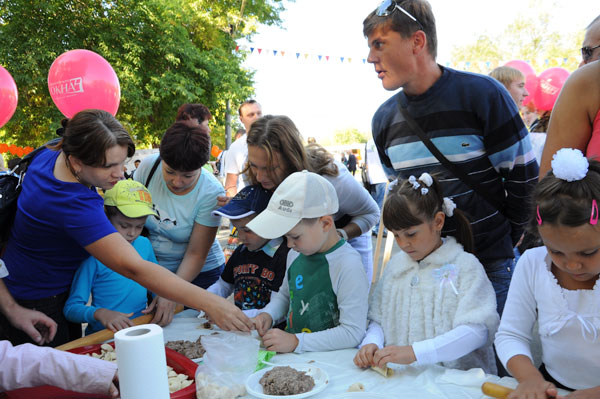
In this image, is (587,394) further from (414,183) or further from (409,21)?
(409,21)

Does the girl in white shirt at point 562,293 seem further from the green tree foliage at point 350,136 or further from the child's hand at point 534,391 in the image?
the green tree foliage at point 350,136

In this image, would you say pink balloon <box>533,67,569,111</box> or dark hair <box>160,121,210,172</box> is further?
pink balloon <box>533,67,569,111</box>

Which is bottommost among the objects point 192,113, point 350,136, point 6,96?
point 192,113

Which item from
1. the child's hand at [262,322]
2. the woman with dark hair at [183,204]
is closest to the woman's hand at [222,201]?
the woman with dark hair at [183,204]

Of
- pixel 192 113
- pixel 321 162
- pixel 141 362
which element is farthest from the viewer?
pixel 192 113

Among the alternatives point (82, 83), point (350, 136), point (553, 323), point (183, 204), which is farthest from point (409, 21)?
point (350, 136)

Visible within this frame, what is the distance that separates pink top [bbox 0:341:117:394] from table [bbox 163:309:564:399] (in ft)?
1.76

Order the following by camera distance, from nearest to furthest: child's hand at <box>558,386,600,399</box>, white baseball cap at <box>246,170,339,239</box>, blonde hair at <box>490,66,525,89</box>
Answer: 1. child's hand at <box>558,386,600,399</box>
2. white baseball cap at <box>246,170,339,239</box>
3. blonde hair at <box>490,66,525,89</box>

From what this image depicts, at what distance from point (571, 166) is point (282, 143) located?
1232 millimetres

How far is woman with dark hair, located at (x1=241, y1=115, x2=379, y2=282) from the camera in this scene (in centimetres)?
211

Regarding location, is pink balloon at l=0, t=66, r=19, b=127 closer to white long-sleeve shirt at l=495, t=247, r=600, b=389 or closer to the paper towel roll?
the paper towel roll

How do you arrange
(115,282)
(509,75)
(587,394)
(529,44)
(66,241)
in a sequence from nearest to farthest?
(587,394) < (66,241) < (115,282) < (509,75) < (529,44)

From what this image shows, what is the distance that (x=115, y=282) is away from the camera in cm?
210

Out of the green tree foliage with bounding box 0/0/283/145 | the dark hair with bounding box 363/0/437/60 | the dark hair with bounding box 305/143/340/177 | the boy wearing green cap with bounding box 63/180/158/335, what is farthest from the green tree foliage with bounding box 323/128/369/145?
the dark hair with bounding box 363/0/437/60
